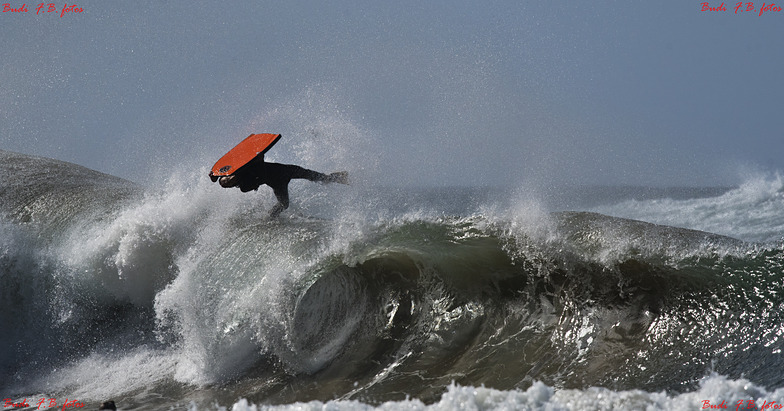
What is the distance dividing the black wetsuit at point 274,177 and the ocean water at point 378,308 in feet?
1.25

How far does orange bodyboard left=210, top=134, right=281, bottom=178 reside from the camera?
27.3 ft

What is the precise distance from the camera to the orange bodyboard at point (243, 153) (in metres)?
8.33

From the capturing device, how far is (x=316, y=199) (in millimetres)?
10328

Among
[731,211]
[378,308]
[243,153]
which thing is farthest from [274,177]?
[731,211]

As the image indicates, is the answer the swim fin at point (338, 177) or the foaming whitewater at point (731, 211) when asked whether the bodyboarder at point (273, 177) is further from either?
the foaming whitewater at point (731, 211)

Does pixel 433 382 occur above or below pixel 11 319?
below

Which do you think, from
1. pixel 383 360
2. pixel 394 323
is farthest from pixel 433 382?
pixel 394 323

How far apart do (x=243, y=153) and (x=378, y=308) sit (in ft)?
9.85

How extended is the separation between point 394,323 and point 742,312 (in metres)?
3.44

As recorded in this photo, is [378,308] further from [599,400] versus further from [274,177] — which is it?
[599,400]

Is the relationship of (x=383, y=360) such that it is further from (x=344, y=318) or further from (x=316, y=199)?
(x=316, y=199)

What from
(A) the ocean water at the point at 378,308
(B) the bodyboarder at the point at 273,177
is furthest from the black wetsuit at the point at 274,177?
(A) the ocean water at the point at 378,308

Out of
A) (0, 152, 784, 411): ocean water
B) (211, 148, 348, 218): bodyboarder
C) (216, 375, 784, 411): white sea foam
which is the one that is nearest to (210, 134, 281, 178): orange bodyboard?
(211, 148, 348, 218): bodyboarder

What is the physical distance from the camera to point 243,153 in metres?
8.63
